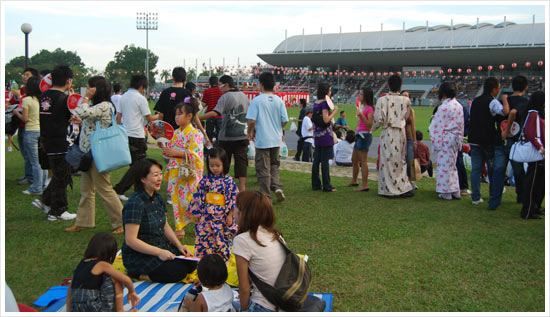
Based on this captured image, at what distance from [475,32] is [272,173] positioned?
55846 mm

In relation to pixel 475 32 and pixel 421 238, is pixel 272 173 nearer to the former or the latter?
pixel 421 238

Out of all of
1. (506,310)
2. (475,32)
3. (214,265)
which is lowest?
(506,310)

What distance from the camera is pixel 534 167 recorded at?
7297mm

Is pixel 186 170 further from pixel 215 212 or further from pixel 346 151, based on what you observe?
pixel 346 151

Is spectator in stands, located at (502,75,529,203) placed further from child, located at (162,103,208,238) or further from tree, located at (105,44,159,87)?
tree, located at (105,44,159,87)

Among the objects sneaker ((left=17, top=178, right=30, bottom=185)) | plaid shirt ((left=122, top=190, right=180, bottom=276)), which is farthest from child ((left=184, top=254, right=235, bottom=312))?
sneaker ((left=17, top=178, right=30, bottom=185))

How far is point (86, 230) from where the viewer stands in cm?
675

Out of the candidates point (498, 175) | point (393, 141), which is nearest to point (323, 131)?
point (393, 141)

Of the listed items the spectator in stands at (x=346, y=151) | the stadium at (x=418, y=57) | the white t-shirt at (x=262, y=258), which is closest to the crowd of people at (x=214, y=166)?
the white t-shirt at (x=262, y=258)

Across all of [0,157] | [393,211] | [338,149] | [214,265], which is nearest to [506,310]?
[214,265]

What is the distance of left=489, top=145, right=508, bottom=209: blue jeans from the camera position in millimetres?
7945

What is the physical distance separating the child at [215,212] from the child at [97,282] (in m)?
1.51

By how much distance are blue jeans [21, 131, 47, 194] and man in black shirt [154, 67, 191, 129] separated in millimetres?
1764

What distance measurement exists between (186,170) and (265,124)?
1918mm
